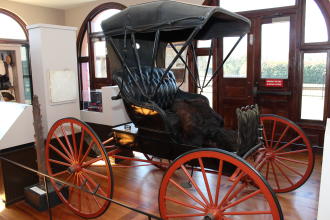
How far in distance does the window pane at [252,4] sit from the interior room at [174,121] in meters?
0.02

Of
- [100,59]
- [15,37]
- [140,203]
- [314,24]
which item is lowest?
[140,203]

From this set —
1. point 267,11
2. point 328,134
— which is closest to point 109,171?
point 328,134

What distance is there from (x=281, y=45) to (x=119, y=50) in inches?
126

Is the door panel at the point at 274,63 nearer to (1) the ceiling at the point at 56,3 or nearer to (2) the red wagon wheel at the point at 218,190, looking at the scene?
(2) the red wagon wheel at the point at 218,190

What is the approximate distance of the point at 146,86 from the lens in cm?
272

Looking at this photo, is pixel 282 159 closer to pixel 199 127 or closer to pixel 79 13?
pixel 199 127

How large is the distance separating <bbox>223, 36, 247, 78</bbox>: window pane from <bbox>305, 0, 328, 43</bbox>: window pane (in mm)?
1036

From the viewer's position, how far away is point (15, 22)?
25.0 ft

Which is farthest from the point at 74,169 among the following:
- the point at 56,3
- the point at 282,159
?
the point at 56,3

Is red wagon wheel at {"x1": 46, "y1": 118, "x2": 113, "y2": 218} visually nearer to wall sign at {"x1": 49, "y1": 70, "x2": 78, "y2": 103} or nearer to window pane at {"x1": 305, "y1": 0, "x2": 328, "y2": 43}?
wall sign at {"x1": 49, "y1": 70, "x2": 78, "y2": 103}

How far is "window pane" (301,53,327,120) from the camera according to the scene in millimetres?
4469

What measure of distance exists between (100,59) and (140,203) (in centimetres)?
584

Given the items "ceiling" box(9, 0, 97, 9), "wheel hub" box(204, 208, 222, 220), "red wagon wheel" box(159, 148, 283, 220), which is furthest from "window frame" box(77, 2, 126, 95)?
"wheel hub" box(204, 208, 222, 220)

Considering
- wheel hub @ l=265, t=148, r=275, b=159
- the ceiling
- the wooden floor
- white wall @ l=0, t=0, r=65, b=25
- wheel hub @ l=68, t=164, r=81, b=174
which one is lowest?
the wooden floor
